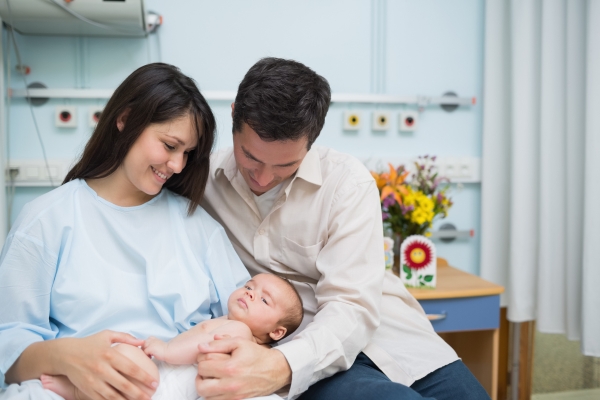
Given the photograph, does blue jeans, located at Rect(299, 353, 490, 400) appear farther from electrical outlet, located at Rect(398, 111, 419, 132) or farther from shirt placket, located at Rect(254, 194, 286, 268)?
electrical outlet, located at Rect(398, 111, 419, 132)

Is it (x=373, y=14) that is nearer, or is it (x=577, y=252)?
(x=577, y=252)

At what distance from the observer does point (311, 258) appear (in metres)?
1.64

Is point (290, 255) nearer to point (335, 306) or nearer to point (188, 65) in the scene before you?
point (335, 306)

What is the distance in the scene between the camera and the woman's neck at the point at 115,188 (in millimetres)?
1497

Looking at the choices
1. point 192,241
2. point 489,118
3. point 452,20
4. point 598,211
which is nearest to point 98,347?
point 192,241

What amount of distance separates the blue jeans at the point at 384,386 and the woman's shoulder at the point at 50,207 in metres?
0.85

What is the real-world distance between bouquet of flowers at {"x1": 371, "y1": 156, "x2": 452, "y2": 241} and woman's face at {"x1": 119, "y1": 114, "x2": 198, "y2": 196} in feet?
3.71

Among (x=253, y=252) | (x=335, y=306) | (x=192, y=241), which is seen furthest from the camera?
(x=253, y=252)

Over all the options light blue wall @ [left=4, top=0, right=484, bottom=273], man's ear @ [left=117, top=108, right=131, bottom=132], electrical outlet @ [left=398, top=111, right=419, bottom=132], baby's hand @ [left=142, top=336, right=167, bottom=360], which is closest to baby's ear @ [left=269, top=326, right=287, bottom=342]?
baby's hand @ [left=142, top=336, right=167, bottom=360]

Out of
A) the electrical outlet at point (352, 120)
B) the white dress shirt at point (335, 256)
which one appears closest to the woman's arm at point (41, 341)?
the white dress shirt at point (335, 256)

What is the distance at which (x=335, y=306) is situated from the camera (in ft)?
4.66

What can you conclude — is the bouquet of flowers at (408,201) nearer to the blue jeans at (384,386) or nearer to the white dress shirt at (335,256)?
the white dress shirt at (335,256)

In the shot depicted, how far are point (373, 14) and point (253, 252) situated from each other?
1.69 m

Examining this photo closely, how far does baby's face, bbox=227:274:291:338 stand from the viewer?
1435mm
